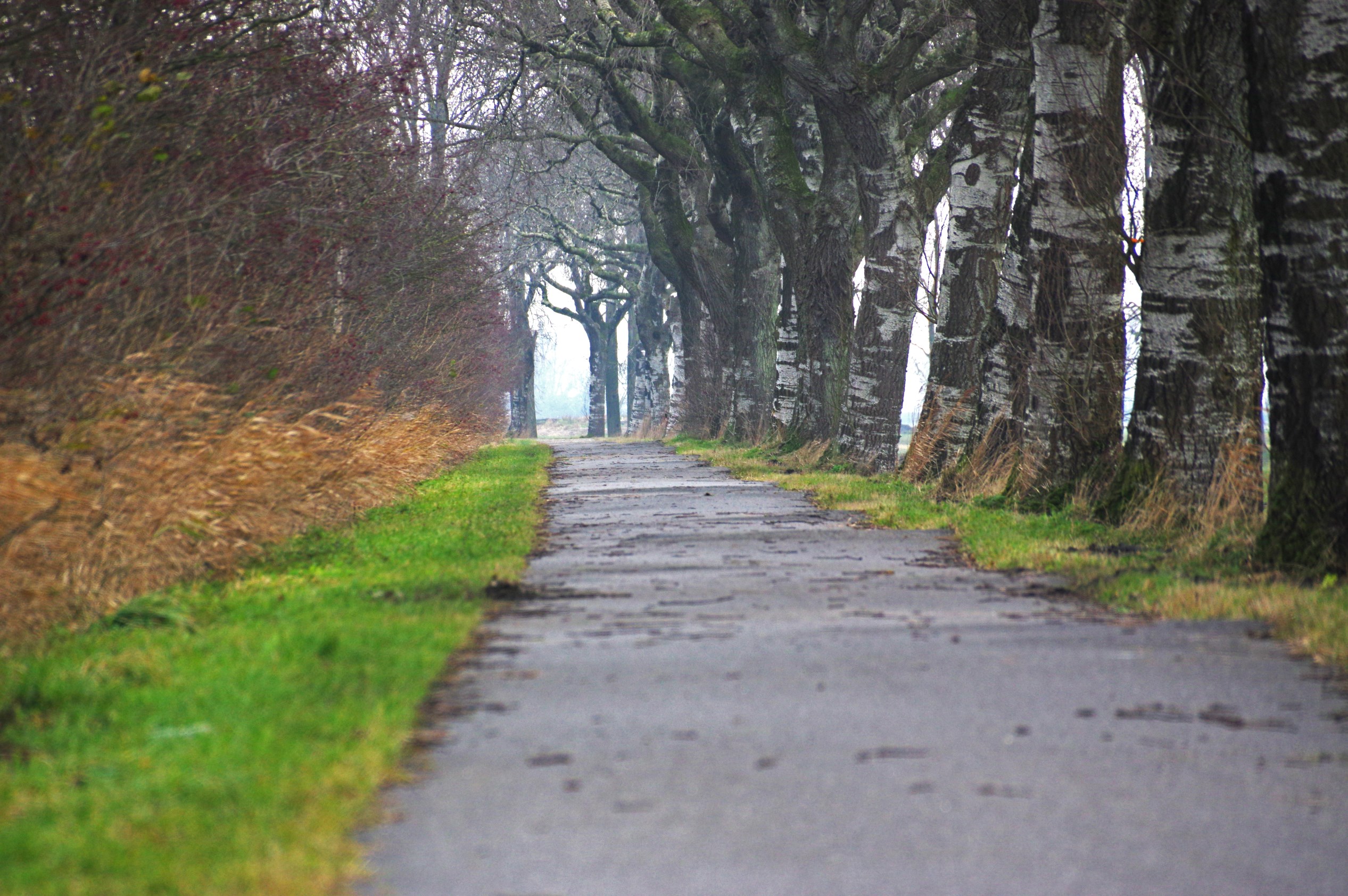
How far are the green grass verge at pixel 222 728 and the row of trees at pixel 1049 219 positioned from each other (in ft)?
17.4

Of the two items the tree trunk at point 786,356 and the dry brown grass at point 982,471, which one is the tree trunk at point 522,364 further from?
the dry brown grass at point 982,471

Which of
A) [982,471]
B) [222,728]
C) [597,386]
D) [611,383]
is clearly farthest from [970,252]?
[611,383]

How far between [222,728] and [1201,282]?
9.06m

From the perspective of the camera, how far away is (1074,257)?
14.5m

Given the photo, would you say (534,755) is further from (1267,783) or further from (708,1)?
(708,1)

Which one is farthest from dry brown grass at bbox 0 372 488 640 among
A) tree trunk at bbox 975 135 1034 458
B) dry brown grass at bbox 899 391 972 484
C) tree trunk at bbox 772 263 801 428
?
tree trunk at bbox 772 263 801 428

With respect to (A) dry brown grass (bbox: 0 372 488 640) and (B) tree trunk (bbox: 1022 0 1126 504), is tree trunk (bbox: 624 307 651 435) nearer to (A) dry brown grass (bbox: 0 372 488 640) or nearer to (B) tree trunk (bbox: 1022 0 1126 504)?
(B) tree trunk (bbox: 1022 0 1126 504)

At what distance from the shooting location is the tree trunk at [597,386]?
69.8 m

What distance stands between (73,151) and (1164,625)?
613 cm

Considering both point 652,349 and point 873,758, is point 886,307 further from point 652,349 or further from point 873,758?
point 652,349

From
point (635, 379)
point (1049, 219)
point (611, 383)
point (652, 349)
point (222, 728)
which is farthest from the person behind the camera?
point (635, 379)

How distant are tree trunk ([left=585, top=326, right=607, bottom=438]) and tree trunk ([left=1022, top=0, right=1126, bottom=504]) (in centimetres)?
5501

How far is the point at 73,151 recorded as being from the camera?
8.09 m

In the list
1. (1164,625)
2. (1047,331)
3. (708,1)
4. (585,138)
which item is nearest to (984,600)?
(1164,625)
